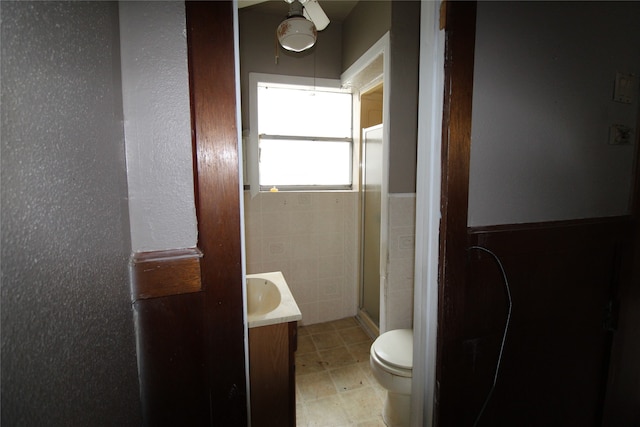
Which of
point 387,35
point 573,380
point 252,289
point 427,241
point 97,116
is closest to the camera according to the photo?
point 97,116

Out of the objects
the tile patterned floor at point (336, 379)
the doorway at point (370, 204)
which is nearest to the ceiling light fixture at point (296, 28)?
the doorway at point (370, 204)

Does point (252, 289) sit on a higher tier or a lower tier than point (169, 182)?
lower

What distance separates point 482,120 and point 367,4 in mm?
1684

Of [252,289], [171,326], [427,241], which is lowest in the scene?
[252,289]

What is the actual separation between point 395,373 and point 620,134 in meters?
1.40

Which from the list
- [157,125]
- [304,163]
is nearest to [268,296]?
[157,125]

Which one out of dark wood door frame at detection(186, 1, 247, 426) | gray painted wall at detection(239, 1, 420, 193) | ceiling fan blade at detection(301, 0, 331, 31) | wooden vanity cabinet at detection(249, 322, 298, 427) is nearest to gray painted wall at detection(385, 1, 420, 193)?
gray painted wall at detection(239, 1, 420, 193)

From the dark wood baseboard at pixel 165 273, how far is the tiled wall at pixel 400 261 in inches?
59.3

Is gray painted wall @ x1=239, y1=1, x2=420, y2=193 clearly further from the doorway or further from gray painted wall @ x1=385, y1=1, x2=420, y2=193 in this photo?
the doorway

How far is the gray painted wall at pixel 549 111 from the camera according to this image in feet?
3.10

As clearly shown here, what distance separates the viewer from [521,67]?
0.98m

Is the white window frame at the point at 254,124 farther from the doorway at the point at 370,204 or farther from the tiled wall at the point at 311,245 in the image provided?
the doorway at the point at 370,204

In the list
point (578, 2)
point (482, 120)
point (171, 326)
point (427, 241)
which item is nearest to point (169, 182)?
point (171, 326)

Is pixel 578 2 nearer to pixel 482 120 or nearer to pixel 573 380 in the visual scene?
pixel 482 120
